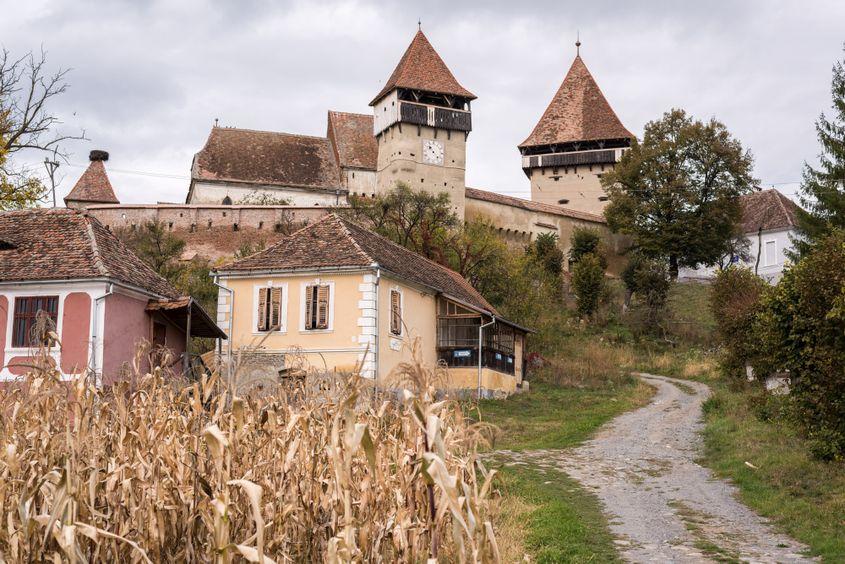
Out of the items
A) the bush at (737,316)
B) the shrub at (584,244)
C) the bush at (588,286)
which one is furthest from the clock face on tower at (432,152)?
the bush at (737,316)

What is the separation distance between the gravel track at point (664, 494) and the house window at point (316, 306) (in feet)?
24.6

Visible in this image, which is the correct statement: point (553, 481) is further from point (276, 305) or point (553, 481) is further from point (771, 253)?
point (771, 253)

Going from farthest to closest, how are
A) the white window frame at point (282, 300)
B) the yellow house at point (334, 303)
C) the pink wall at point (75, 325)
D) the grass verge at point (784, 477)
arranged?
the white window frame at point (282, 300), the yellow house at point (334, 303), the pink wall at point (75, 325), the grass verge at point (784, 477)

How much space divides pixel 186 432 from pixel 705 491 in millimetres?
8770

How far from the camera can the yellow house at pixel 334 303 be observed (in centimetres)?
2384

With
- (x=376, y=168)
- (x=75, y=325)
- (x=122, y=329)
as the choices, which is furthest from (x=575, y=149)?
(x=75, y=325)

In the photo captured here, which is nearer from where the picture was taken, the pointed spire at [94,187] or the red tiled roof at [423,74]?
the red tiled roof at [423,74]

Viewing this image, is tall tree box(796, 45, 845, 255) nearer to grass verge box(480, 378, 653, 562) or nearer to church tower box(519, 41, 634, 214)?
grass verge box(480, 378, 653, 562)

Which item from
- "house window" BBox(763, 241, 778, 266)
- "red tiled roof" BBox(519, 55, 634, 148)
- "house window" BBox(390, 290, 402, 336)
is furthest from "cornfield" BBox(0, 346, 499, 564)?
"red tiled roof" BBox(519, 55, 634, 148)

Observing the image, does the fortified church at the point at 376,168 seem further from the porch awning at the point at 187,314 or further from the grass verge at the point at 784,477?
the grass verge at the point at 784,477

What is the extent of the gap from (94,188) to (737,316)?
4433cm

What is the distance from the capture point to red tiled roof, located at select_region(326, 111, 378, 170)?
58719mm

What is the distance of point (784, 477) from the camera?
13.2 metres

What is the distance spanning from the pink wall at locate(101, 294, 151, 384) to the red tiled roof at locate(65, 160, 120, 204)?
123ft
